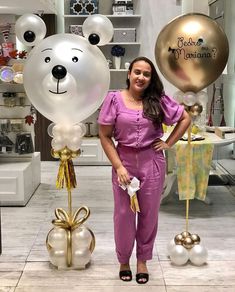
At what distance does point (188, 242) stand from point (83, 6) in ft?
12.9

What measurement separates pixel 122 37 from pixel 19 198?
8.91ft

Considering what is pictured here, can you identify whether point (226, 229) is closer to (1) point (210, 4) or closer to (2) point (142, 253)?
(2) point (142, 253)

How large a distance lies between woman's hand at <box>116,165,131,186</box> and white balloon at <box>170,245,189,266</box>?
679 millimetres

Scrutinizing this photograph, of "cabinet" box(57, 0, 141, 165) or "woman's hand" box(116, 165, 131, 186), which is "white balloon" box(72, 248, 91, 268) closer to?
"woman's hand" box(116, 165, 131, 186)

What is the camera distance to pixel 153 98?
8.48 ft

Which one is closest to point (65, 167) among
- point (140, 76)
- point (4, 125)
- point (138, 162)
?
point (138, 162)

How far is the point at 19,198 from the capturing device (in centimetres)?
420

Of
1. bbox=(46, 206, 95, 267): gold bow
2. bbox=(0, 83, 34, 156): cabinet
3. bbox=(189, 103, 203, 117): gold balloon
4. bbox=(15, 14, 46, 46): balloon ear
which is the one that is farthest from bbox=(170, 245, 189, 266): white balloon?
bbox=(0, 83, 34, 156): cabinet

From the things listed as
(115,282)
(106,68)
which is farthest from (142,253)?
(106,68)

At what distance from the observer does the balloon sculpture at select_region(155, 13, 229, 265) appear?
2.80m

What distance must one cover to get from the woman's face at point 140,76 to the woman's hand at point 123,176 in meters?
0.45

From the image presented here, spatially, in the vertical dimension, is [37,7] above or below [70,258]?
above

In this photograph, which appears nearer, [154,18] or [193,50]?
[193,50]

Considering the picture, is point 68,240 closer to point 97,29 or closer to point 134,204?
point 134,204
